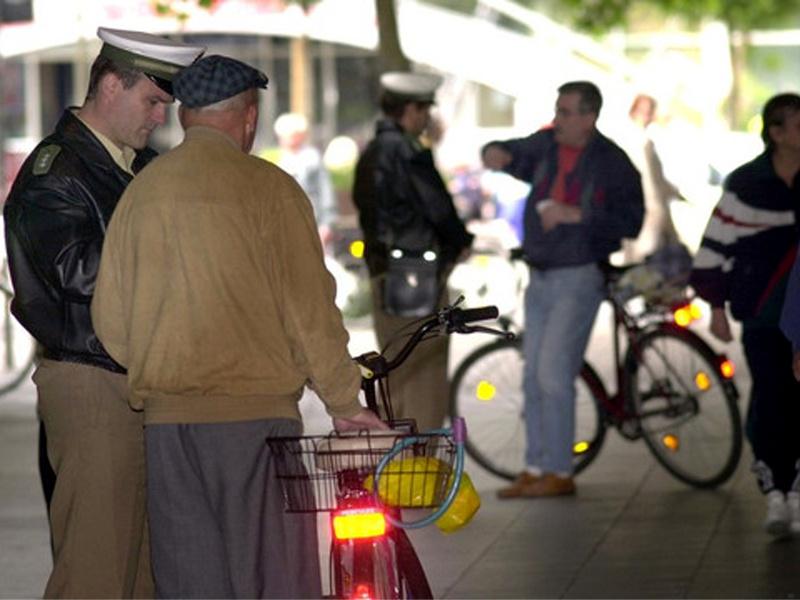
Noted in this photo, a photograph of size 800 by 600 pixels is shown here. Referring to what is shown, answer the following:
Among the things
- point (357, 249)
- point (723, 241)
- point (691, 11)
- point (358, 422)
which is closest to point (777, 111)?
point (723, 241)

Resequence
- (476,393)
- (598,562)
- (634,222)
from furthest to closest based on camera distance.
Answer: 1. (476,393)
2. (634,222)
3. (598,562)

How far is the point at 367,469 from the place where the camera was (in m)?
5.98

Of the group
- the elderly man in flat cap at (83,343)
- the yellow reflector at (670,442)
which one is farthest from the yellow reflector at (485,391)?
the elderly man in flat cap at (83,343)

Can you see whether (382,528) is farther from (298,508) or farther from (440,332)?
(440,332)

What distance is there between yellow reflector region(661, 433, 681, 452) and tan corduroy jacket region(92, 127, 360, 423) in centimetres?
615

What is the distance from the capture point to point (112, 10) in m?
39.6

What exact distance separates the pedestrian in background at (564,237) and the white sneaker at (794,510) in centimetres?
161

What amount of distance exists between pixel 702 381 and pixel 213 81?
20.5 ft

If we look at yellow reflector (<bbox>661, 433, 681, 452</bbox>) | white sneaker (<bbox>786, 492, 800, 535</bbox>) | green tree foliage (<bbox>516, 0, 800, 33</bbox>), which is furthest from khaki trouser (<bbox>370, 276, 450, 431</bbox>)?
green tree foliage (<bbox>516, 0, 800, 33</bbox>)

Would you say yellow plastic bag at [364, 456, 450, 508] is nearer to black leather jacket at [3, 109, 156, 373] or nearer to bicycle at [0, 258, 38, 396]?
black leather jacket at [3, 109, 156, 373]

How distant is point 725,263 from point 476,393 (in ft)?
7.57

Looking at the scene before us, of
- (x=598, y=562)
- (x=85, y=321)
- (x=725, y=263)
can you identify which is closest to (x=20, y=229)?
(x=85, y=321)

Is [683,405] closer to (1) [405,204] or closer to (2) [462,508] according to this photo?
(1) [405,204]

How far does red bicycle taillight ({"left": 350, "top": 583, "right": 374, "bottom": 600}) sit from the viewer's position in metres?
6.11
